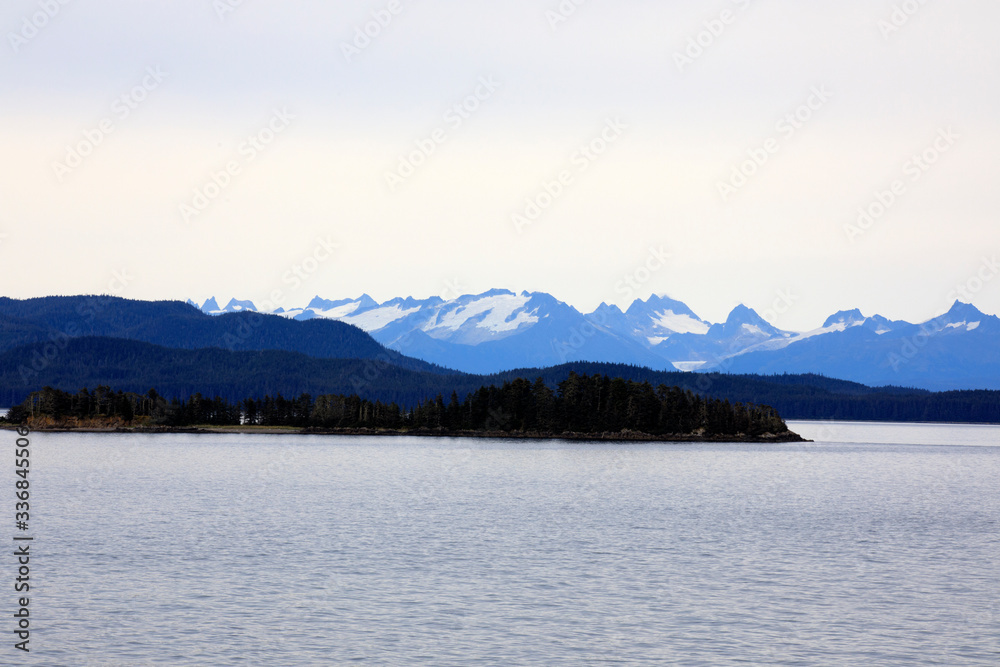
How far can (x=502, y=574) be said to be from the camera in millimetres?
54125

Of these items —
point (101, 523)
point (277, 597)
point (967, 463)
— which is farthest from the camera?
point (967, 463)

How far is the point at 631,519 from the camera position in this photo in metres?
81.1

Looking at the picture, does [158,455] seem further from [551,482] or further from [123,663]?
[123,663]

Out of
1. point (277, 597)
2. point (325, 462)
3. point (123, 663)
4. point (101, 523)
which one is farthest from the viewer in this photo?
point (325, 462)

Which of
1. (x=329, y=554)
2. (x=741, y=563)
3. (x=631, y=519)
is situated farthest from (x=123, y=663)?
(x=631, y=519)

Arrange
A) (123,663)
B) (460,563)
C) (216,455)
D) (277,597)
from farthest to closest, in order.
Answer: (216,455)
(460,563)
(277,597)
(123,663)

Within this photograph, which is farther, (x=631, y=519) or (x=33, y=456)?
(x=33, y=456)

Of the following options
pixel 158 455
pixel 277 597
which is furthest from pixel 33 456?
pixel 277 597

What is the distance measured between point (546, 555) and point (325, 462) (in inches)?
3704

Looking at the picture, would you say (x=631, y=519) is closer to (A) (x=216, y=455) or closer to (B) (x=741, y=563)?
(B) (x=741, y=563)

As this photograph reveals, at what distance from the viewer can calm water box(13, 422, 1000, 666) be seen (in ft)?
126

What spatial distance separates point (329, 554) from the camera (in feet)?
196

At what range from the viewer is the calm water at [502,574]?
38.5m

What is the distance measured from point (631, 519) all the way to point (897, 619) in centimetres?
3801
